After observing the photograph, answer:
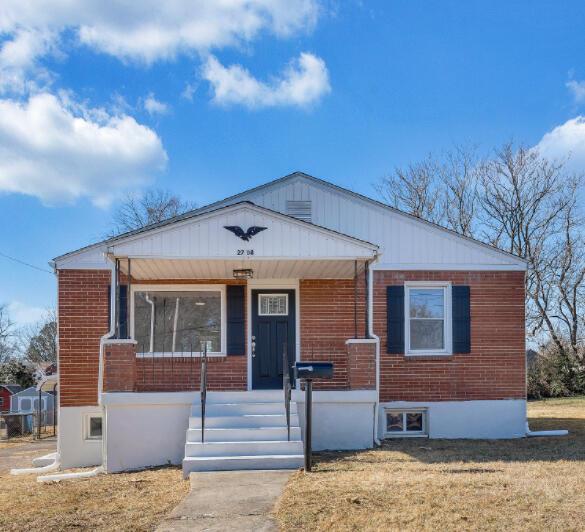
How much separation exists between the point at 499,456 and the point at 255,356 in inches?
180

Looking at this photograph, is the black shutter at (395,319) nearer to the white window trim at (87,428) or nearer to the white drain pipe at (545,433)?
the white drain pipe at (545,433)

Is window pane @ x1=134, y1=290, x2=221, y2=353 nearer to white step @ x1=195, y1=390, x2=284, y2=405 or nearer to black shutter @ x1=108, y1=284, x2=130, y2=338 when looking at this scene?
black shutter @ x1=108, y1=284, x2=130, y2=338

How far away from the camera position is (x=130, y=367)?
414 inches

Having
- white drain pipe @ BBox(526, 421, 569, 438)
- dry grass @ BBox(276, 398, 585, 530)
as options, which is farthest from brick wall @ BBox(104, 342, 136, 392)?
white drain pipe @ BBox(526, 421, 569, 438)

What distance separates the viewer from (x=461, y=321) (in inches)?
505

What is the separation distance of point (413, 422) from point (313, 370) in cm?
418

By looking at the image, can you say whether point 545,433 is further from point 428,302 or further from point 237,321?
point 237,321

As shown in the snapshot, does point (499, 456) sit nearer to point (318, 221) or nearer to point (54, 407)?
point (318, 221)

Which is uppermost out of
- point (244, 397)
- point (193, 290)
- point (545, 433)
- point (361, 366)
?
point (193, 290)

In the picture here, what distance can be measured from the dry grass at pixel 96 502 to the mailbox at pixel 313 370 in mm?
2015

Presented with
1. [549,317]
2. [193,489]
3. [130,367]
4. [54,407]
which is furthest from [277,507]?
[549,317]

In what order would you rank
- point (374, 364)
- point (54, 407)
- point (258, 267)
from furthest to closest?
point (54, 407) < point (258, 267) < point (374, 364)

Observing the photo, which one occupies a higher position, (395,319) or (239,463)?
(395,319)

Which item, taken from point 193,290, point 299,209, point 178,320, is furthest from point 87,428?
point 299,209
